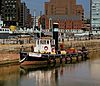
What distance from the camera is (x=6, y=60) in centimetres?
5884

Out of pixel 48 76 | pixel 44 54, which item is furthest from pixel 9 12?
pixel 48 76

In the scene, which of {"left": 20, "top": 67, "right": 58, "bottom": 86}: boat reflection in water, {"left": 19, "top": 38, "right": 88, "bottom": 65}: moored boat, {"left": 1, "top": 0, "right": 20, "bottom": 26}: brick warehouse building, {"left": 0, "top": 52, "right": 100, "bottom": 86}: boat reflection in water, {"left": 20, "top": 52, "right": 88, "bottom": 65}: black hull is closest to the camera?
{"left": 0, "top": 52, "right": 100, "bottom": 86}: boat reflection in water

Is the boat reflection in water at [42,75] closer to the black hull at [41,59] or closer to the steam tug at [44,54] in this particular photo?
the black hull at [41,59]

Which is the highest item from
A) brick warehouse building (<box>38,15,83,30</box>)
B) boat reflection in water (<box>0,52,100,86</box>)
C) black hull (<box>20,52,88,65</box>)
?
brick warehouse building (<box>38,15,83,30</box>)

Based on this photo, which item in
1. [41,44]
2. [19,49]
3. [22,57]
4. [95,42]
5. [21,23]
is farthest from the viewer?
[21,23]

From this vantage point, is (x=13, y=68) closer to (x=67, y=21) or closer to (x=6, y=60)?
(x=6, y=60)

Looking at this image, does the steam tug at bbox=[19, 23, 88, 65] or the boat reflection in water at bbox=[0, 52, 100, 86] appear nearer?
the boat reflection in water at bbox=[0, 52, 100, 86]

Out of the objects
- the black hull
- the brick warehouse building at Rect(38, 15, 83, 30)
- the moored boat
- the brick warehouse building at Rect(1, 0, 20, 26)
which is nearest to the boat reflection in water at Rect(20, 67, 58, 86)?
the black hull

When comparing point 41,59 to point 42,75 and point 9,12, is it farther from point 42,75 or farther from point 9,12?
point 9,12

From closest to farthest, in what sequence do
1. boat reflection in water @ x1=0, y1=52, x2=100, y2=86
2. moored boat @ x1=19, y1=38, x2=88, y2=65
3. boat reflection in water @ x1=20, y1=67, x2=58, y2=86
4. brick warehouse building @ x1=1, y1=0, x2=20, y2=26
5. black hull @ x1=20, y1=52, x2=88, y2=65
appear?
1. boat reflection in water @ x1=0, y1=52, x2=100, y2=86
2. boat reflection in water @ x1=20, y1=67, x2=58, y2=86
3. black hull @ x1=20, y1=52, x2=88, y2=65
4. moored boat @ x1=19, y1=38, x2=88, y2=65
5. brick warehouse building @ x1=1, y1=0, x2=20, y2=26

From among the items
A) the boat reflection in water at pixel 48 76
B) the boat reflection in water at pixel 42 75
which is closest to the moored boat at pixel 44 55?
the boat reflection in water at pixel 48 76

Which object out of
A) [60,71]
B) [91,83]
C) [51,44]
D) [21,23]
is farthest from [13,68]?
[21,23]

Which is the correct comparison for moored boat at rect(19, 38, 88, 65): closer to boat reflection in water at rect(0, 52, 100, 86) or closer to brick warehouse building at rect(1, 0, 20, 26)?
boat reflection in water at rect(0, 52, 100, 86)

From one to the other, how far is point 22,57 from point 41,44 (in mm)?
5532
